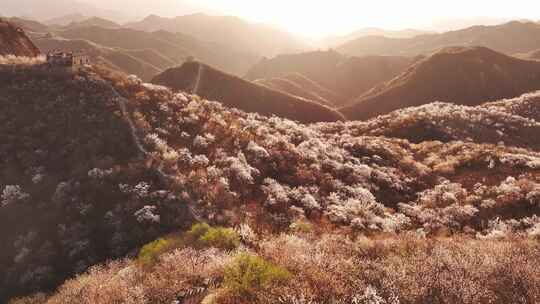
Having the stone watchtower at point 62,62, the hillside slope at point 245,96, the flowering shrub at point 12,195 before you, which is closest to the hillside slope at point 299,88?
the hillside slope at point 245,96

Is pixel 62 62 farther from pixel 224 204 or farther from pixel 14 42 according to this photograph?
pixel 14 42

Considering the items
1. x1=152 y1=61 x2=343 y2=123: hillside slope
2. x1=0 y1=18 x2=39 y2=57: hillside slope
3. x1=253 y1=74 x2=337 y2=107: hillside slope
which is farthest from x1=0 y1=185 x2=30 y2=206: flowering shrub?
x1=253 y1=74 x2=337 y2=107: hillside slope

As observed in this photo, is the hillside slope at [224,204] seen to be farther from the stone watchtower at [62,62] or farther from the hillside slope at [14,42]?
the hillside slope at [14,42]

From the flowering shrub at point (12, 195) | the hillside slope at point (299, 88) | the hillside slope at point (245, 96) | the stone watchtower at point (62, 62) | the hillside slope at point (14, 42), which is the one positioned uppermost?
the stone watchtower at point (62, 62)

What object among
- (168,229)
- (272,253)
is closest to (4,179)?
(168,229)

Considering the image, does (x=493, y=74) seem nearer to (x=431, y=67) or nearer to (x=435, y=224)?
(x=431, y=67)

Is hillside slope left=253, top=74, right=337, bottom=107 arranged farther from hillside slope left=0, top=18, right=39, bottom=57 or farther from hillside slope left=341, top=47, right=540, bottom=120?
hillside slope left=0, top=18, right=39, bottom=57
